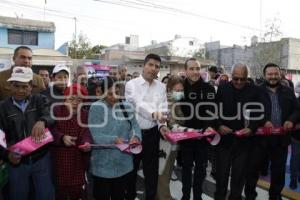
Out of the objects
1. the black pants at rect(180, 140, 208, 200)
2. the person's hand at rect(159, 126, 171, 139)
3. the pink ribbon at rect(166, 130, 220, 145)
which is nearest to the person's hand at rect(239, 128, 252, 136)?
the pink ribbon at rect(166, 130, 220, 145)

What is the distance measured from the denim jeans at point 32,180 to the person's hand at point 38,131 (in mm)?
277

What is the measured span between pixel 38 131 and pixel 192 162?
2323mm

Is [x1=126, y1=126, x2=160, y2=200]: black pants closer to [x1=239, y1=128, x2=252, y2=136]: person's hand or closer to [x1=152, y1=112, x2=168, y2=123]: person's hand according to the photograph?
[x1=152, y1=112, x2=168, y2=123]: person's hand

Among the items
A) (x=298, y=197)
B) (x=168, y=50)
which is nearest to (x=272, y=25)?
(x=168, y=50)

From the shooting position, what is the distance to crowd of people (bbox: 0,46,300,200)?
3.82 metres

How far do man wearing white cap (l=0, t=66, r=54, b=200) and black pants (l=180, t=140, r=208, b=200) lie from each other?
2.00 m

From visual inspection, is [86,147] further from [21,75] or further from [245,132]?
[245,132]

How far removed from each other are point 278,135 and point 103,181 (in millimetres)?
2856

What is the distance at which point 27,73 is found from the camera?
386 cm

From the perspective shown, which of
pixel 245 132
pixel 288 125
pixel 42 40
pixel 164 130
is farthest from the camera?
pixel 42 40

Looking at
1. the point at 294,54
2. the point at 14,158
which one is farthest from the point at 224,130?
the point at 294,54

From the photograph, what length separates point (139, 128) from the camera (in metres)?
4.41

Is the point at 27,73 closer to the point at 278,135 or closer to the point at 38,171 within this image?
the point at 38,171

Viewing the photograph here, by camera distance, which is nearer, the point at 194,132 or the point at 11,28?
the point at 194,132
